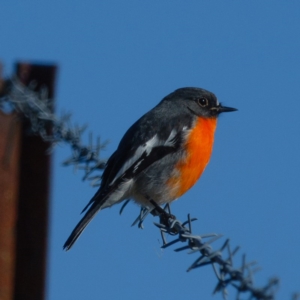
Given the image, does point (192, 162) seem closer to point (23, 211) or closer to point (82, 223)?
point (82, 223)

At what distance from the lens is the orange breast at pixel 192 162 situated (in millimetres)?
5648

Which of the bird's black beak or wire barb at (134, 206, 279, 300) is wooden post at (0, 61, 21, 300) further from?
the bird's black beak

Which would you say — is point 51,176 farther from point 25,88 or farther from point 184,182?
point 184,182

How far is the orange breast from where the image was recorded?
5.65 m

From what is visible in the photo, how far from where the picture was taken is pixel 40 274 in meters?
3.09

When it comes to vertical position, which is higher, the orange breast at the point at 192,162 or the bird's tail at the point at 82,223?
the orange breast at the point at 192,162

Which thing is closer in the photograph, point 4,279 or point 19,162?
point 4,279

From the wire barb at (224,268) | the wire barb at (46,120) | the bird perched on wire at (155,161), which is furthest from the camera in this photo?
the bird perched on wire at (155,161)

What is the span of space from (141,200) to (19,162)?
2438mm

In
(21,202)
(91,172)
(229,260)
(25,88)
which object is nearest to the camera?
(229,260)

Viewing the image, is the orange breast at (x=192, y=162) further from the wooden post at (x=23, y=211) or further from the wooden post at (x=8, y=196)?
the wooden post at (x=8, y=196)

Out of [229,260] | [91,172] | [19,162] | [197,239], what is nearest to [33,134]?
[19,162]

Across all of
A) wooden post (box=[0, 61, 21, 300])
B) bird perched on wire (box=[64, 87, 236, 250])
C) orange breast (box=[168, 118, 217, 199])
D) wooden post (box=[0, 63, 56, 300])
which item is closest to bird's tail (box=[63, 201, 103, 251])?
bird perched on wire (box=[64, 87, 236, 250])

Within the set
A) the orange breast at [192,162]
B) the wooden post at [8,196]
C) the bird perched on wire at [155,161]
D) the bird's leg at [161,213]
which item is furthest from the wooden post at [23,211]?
the orange breast at [192,162]
